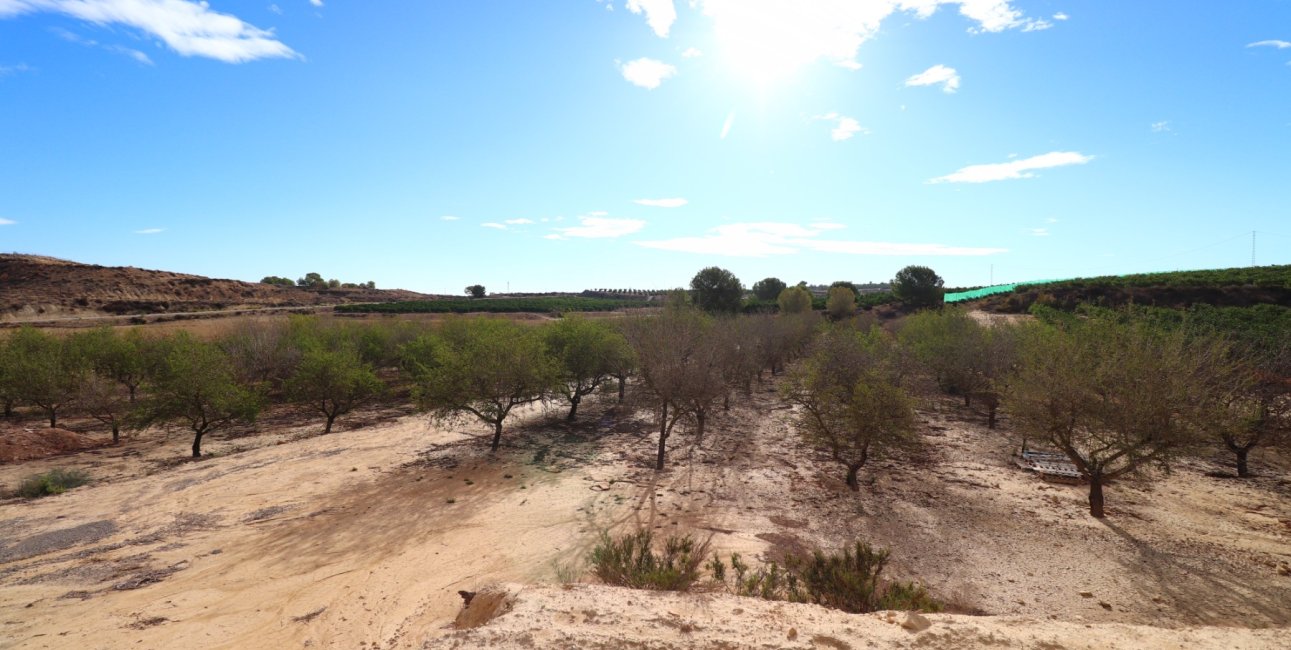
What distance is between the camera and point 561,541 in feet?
44.0

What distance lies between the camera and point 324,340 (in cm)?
3831

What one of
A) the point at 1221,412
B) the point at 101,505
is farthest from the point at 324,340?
the point at 1221,412

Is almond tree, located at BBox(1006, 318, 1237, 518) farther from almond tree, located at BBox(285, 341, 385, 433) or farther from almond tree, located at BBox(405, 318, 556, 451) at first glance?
almond tree, located at BBox(285, 341, 385, 433)

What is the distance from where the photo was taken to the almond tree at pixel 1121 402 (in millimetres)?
13320

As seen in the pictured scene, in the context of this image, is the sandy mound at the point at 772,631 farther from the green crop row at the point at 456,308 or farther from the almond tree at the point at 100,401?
the green crop row at the point at 456,308

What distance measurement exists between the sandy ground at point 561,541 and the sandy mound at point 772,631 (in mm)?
49

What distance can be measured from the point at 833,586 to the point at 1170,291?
66.6m

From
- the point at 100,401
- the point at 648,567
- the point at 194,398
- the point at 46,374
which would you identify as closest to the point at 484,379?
the point at 194,398

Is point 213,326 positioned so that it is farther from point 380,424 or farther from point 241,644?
point 241,644

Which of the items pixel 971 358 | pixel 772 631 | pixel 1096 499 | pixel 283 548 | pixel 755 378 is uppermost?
pixel 971 358

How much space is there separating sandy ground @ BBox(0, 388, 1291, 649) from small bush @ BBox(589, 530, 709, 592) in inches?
34.3

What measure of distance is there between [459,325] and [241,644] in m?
37.0

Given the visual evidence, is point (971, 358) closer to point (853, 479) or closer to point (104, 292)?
point (853, 479)

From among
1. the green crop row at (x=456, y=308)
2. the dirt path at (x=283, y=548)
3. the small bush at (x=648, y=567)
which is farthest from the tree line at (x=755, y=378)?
the green crop row at (x=456, y=308)
